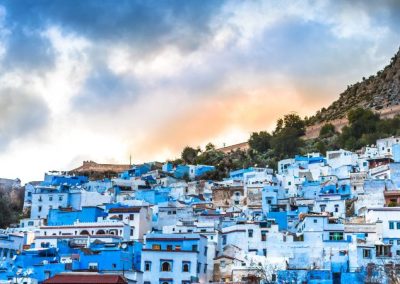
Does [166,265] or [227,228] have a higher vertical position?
[227,228]

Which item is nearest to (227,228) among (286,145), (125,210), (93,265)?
(125,210)

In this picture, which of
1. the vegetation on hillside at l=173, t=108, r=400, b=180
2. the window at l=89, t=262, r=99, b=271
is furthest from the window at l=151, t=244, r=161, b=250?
the vegetation on hillside at l=173, t=108, r=400, b=180

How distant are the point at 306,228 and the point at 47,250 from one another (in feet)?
47.5

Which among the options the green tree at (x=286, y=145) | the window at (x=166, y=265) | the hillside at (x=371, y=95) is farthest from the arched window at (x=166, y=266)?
the hillside at (x=371, y=95)

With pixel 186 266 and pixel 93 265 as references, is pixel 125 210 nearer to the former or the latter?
pixel 93 265

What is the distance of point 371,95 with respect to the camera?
308ft

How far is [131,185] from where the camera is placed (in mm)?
62844

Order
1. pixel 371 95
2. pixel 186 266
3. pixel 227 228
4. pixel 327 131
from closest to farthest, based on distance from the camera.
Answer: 1. pixel 186 266
2. pixel 227 228
3. pixel 327 131
4. pixel 371 95

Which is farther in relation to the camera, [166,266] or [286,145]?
[286,145]

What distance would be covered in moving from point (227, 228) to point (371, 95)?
55045 mm

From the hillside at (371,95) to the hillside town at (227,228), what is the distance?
27.1 metres

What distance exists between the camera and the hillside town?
127 ft

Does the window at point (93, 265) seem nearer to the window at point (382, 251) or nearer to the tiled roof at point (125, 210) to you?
the tiled roof at point (125, 210)

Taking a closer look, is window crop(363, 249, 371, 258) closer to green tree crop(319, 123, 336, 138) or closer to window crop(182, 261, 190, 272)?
window crop(182, 261, 190, 272)
